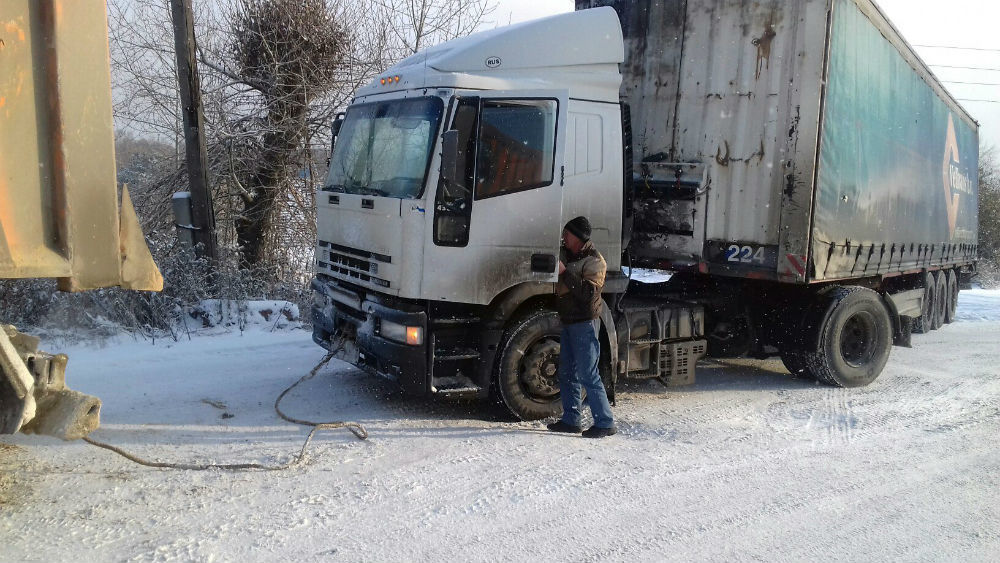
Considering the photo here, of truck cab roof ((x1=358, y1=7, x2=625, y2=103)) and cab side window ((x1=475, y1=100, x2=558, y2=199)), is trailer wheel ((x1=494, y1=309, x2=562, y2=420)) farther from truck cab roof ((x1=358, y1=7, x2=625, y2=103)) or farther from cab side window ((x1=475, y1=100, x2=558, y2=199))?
truck cab roof ((x1=358, y1=7, x2=625, y2=103))

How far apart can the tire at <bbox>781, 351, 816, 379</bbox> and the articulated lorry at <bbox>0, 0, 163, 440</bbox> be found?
6.45 metres

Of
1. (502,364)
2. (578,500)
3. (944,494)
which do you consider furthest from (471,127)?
(944,494)

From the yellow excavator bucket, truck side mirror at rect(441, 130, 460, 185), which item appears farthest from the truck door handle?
the yellow excavator bucket

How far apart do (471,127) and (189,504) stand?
3051mm

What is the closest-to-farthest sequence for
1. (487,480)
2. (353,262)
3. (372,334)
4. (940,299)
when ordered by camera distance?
(487,480) → (372,334) → (353,262) → (940,299)

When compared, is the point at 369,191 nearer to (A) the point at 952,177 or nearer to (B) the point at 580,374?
(B) the point at 580,374

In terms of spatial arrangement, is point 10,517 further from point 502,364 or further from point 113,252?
point 502,364

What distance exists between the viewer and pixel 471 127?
5.27m

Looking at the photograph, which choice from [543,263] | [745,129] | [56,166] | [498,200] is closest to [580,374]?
[543,263]

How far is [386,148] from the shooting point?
5.68 meters

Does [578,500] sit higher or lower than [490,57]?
lower

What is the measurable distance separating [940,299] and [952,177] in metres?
2.05

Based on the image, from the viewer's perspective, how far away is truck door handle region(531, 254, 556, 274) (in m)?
5.58

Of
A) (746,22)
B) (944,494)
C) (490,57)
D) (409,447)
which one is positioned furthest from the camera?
(746,22)
